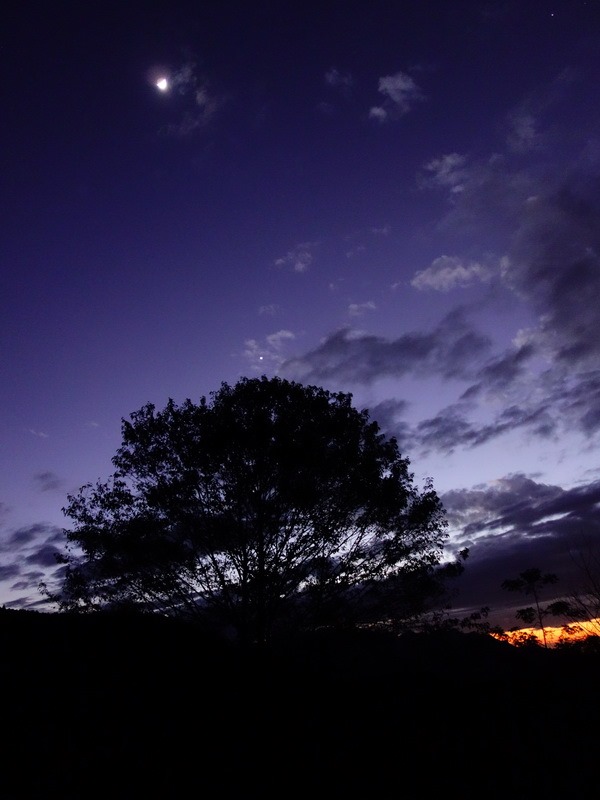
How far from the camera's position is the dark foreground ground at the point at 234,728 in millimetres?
7875

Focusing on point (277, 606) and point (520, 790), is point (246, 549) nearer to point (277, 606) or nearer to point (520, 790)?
point (277, 606)

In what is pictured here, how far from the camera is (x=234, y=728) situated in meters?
9.75

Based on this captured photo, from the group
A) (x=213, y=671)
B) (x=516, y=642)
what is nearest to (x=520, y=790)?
(x=213, y=671)

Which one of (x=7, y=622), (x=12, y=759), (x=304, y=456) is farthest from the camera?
(x=304, y=456)

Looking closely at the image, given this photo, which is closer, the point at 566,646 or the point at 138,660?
the point at 138,660

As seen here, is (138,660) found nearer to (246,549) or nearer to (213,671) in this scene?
(213,671)

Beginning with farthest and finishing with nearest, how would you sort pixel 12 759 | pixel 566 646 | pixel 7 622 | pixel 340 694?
pixel 566 646
pixel 340 694
pixel 7 622
pixel 12 759

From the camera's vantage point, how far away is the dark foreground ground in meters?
7.88

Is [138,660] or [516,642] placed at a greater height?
[138,660]

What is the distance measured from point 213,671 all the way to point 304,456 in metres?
8.14

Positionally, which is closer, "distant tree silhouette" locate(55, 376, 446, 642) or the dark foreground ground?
the dark foreground ground

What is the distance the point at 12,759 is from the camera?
293 inches

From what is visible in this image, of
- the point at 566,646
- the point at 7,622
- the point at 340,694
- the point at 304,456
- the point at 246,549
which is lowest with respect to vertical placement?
the point at 566,646

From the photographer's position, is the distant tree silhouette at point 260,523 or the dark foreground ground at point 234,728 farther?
the distant tree silhouette at point 260,523
